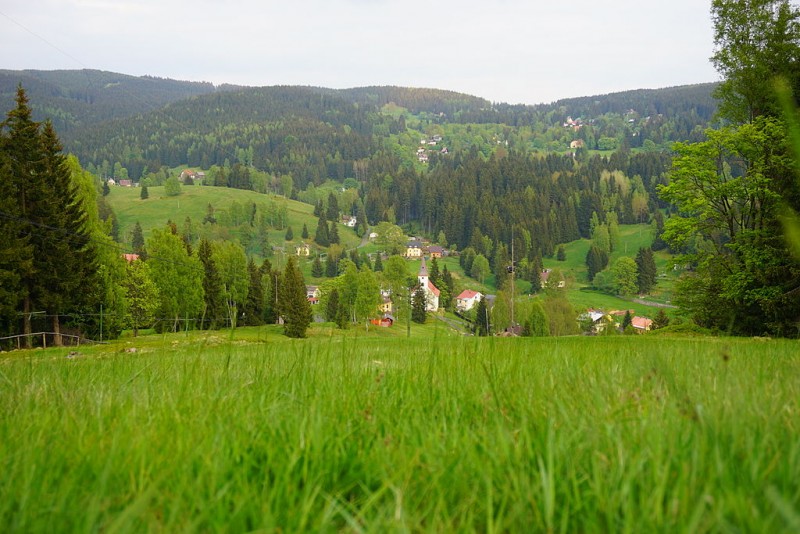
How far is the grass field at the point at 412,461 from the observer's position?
3.96 feet

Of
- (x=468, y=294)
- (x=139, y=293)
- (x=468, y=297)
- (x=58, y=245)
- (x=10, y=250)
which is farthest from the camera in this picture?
(x=468, y=294)

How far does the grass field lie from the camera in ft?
3.96

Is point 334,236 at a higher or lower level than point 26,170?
lower

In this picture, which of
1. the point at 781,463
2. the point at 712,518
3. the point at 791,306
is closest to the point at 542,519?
the point at 712,518

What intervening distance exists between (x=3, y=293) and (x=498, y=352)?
3615 cm

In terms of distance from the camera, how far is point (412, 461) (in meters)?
1.45

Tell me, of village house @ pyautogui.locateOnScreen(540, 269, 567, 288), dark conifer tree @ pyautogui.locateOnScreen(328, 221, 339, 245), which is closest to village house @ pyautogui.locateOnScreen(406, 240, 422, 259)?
dark conifer tree @ pyautogui.locateOnScreen(328, 221, 339, 245)

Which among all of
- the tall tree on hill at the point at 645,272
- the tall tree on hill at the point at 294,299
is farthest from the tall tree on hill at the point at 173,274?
the tall tree on hill at the point at 645,272

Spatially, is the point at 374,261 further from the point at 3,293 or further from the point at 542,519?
the point at 542,519

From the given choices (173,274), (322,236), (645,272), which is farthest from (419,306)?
(322,236)

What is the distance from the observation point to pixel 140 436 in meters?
1.75

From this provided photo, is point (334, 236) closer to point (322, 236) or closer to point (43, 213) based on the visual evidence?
point (322, 236)

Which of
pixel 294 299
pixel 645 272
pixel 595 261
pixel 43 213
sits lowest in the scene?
pixel 595 261

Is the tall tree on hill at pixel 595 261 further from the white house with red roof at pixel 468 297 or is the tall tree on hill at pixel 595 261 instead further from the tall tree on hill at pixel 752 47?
the tall tree on hill at pixel 752 47
